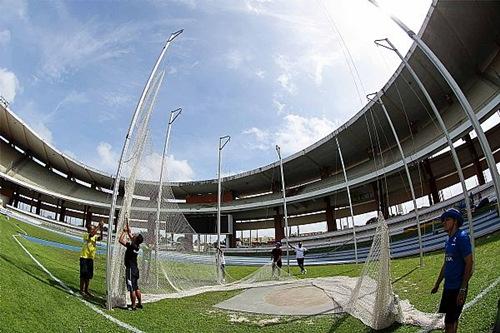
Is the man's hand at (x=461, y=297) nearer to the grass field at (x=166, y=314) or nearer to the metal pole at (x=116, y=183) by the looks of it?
the grass field at (x=166, y=314)

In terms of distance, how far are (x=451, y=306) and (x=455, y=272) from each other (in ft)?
1.40

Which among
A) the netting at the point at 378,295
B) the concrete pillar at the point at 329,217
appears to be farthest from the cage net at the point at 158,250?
the concrete pillar at the point at 329,217

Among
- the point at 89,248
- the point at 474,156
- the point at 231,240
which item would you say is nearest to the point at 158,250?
the point at 89,248

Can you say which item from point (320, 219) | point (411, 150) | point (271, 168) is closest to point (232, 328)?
point (411, 150)

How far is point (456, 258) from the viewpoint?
4.45 metres

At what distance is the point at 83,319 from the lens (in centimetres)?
595

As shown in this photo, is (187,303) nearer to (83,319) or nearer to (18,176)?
(83,319)

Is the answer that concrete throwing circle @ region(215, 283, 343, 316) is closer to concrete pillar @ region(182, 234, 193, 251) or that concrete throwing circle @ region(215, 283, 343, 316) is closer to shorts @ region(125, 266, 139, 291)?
shorts @ region(125, 266, 139, 291)

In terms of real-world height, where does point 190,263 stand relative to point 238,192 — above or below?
below

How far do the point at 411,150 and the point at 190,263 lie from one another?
26.3 metres

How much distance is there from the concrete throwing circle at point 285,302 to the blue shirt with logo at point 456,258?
3.36m

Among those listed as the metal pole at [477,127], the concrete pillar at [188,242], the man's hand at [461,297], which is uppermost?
the metal pole at [477,127]

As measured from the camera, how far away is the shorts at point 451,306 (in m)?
4.23

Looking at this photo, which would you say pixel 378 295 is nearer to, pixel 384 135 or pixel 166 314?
pixel 166 314
